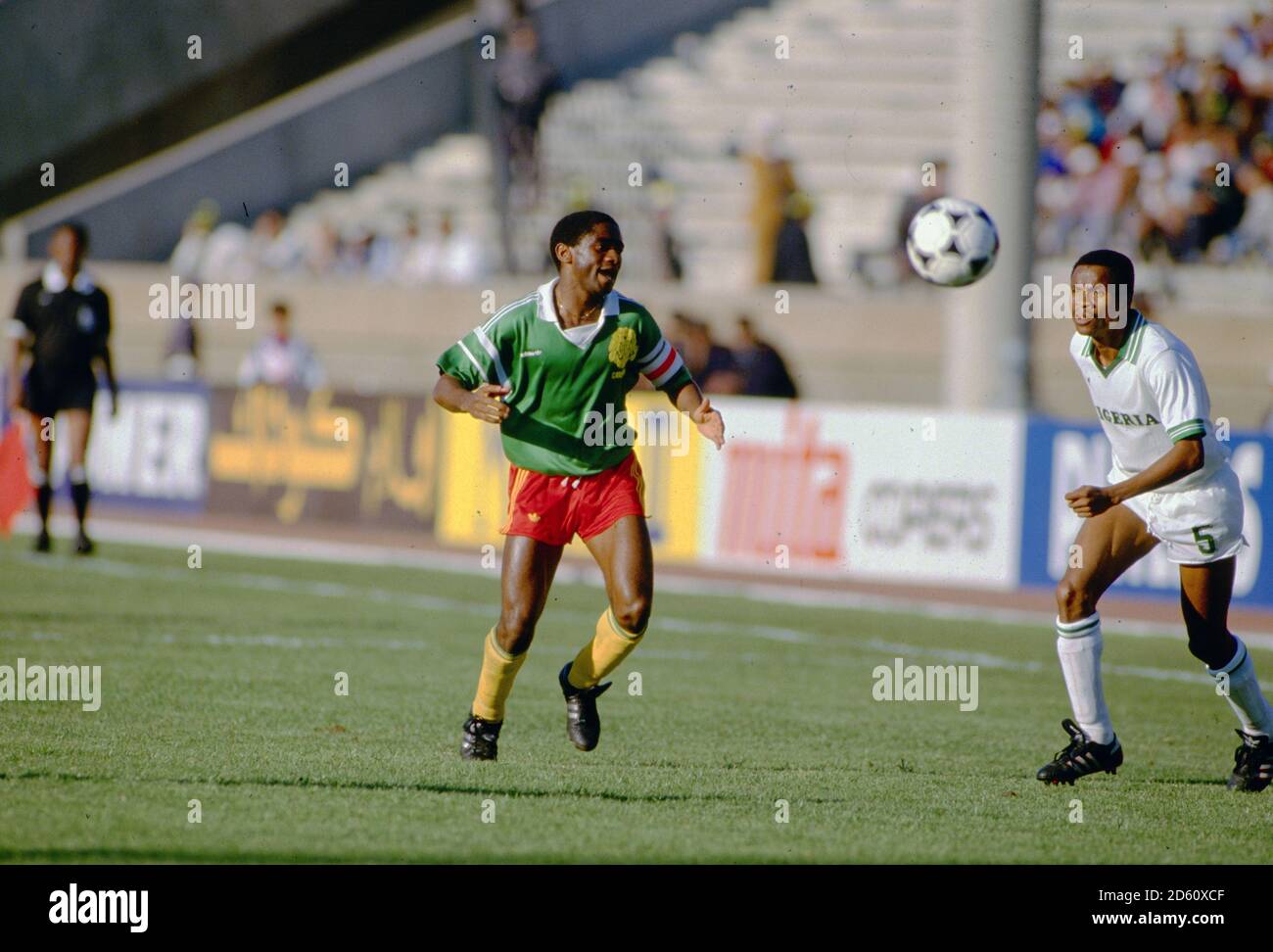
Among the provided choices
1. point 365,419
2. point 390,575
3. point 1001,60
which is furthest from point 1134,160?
point 390,575

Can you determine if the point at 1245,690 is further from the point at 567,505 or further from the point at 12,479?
the point at 12,479

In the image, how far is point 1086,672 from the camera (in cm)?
888

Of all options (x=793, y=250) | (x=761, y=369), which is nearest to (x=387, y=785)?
(x=761, y=369)

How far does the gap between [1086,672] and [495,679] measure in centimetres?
252

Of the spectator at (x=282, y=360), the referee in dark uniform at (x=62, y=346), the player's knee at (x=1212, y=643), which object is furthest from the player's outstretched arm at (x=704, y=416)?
the spectator at (x=282, y=360)

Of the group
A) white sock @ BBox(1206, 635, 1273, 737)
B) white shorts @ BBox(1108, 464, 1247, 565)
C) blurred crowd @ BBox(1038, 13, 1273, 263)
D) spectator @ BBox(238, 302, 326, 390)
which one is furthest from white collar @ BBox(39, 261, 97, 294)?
blurred crowd @ BBox(1038, 13, 1273, 263)

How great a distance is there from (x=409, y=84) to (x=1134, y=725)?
2142cm

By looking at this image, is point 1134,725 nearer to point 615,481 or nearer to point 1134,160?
point 615,481

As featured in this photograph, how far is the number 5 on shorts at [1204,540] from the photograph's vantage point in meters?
8.73

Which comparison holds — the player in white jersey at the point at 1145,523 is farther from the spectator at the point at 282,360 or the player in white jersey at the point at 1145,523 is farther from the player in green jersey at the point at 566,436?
the spectator at the point at 282,360

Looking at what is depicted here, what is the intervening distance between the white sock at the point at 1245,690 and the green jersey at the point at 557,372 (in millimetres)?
2692

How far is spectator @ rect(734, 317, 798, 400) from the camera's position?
19.6 metres

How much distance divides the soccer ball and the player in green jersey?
3904mm
